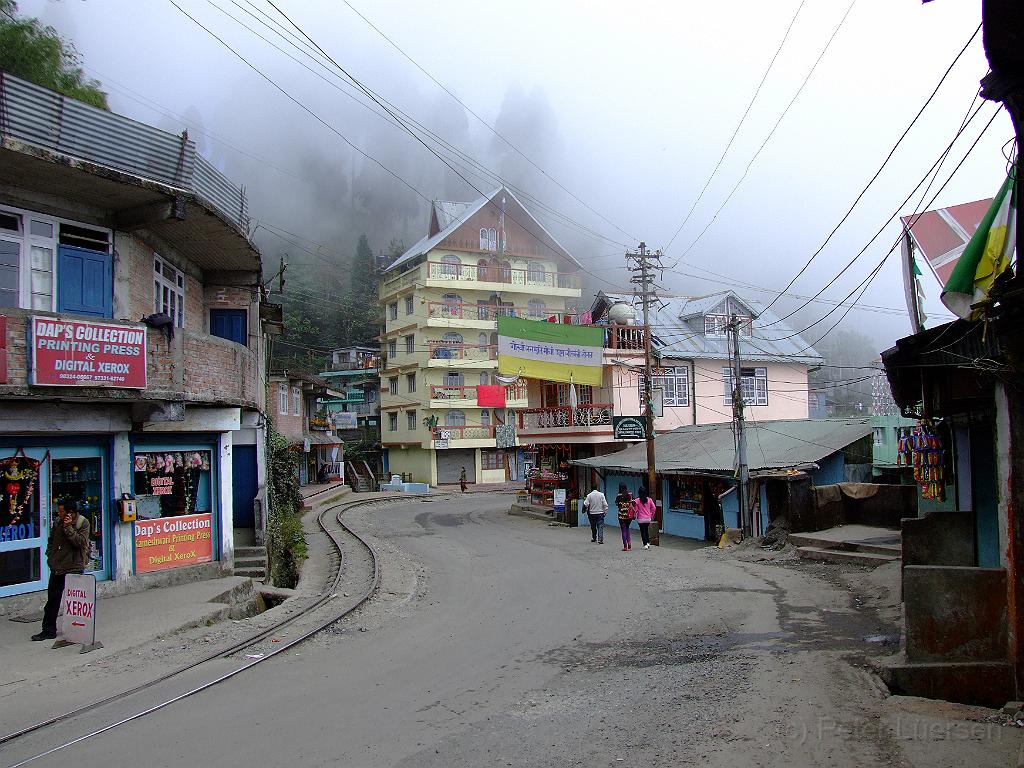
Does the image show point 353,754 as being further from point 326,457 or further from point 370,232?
point 370,232

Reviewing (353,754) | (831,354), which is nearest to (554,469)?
(353,754)

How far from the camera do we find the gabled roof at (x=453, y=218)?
51.5m

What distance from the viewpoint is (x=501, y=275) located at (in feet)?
173

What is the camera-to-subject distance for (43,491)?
12.1 meters

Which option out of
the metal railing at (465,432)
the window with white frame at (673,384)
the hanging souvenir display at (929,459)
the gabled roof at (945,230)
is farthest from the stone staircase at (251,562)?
the metal railing at (465,432)

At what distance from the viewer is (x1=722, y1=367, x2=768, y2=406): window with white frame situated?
38.2 metres

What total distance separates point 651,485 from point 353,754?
18335 mm

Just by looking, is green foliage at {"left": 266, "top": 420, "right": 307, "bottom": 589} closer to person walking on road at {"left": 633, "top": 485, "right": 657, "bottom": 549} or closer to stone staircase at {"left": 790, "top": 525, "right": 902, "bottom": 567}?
person walking on road at {"left": 633, "top": 485, "right": 657, "bottom": 549}

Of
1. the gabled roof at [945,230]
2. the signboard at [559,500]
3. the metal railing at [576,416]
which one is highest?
Answer: the gabled roof at [945,230]

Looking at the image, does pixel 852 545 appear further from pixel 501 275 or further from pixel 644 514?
pixel 501 275

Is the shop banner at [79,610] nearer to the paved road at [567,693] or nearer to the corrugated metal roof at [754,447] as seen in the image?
the paved road at [567,693]

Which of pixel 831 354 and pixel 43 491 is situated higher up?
pixel 831 354

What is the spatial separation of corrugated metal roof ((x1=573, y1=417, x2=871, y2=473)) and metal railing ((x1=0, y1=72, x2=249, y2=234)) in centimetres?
1515

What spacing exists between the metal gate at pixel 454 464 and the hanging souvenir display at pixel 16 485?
130ft
